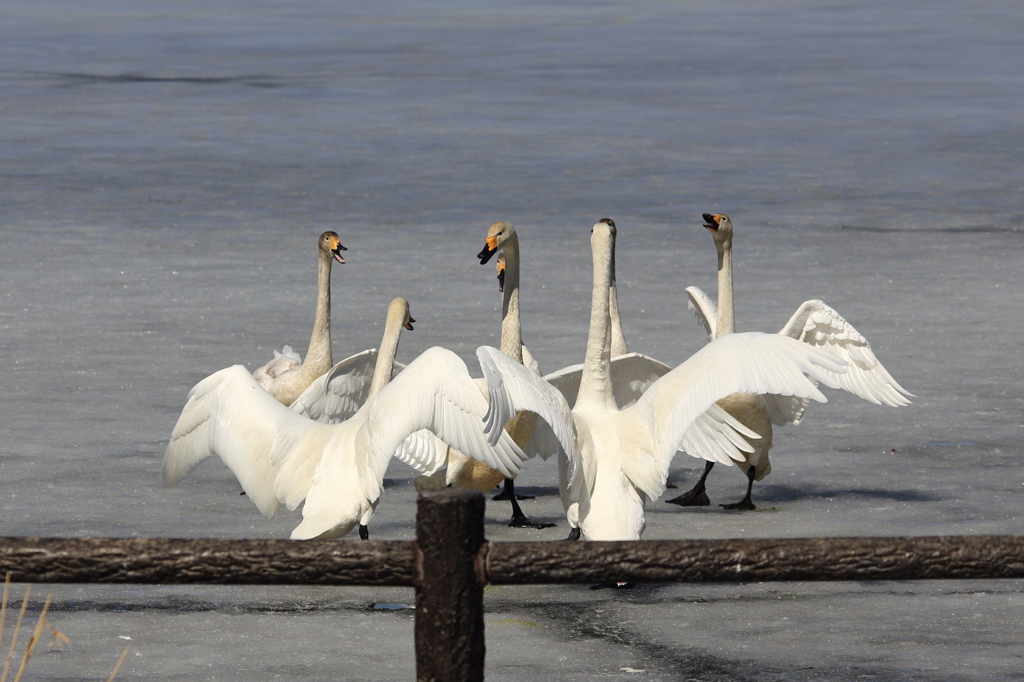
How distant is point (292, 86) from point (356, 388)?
18.2 meters

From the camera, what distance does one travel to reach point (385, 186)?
1673 cm

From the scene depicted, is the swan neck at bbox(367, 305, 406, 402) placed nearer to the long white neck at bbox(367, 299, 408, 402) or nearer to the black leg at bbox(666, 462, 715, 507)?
the long white neck at bbox(367, 299, 408, 402)

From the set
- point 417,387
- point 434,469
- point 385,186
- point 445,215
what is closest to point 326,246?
point 434,469

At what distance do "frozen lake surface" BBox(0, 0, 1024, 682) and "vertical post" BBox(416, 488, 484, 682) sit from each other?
1604mm

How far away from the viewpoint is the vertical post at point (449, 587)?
124 inches

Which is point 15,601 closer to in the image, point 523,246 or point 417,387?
point 417,387

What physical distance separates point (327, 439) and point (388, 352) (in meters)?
0.75

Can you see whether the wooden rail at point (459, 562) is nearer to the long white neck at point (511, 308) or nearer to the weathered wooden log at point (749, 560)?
the weathered wooden log at point (749, 560)

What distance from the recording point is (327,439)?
20.1ft

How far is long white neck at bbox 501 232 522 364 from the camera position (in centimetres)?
745

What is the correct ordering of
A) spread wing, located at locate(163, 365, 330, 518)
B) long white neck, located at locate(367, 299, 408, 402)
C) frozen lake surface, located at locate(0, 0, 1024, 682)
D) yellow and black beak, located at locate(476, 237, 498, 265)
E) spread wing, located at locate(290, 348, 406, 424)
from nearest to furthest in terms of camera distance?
frozen lake surface, located at locate(0, 0, 1024, 682) → spread wing, located at locate(163, 365, 330, 518) → long white neck, located at locate(367, 299, 408, 402) → spread wing, located at locate(290, 348, 406, 424) → yellow and black beak, located at locate(476, 237, 498, 265)

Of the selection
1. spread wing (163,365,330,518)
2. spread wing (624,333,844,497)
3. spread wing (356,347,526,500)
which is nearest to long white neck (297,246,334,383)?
spread wing (163,365,330,518)

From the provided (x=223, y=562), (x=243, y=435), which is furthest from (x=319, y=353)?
(x=223, y=562)

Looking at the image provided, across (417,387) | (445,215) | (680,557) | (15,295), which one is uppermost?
(445,215)
